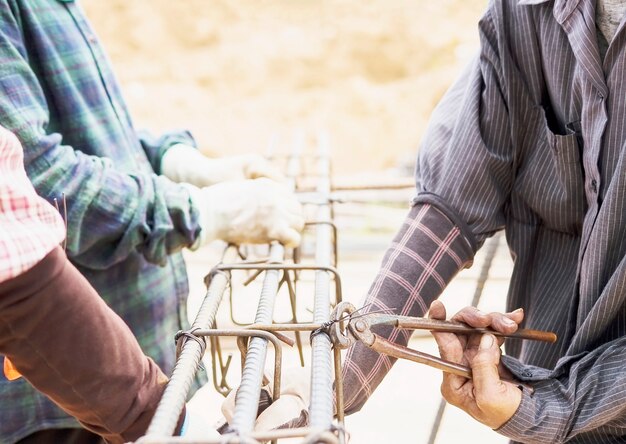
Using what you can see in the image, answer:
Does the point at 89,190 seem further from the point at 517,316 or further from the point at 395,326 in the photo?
the point at 517,316

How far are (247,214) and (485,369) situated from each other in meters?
0.55

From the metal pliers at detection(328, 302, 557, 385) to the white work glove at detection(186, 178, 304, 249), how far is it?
415mm

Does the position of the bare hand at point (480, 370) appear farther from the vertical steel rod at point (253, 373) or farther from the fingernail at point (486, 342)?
the vertical steel rod at point (253, 373)

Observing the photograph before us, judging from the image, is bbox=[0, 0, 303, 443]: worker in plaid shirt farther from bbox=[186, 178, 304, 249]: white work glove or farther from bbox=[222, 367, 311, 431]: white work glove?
bbox=[222, 367, 311, 431]: white work glove

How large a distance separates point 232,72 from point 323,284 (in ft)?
41.5

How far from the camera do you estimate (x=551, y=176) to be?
1.25m

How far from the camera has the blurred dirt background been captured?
12375 mm

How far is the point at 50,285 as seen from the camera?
2.60ft

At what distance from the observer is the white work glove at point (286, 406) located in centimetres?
99

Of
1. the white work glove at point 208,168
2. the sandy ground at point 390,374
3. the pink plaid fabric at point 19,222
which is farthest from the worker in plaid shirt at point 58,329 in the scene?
the sandy ground at point 390,374

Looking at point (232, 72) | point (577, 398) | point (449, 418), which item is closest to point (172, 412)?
point (577, 398)

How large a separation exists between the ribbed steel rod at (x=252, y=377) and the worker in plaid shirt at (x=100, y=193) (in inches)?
15.9

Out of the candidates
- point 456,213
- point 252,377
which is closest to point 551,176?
point 456,213

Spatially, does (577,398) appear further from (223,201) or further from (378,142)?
(378,142)
